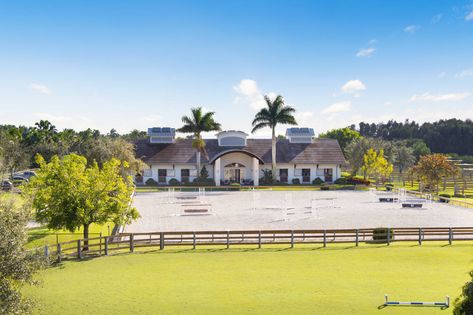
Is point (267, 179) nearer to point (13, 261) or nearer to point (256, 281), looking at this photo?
point (256, 281)

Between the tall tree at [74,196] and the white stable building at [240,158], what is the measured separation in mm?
38343

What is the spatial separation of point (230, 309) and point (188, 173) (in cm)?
5029

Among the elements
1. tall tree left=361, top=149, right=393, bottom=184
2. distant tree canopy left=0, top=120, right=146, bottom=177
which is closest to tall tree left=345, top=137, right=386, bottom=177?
tall tree left=361, top=149, right=393, bottom=184

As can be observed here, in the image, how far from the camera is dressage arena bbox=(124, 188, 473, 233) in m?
29.1

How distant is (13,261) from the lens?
406 inches

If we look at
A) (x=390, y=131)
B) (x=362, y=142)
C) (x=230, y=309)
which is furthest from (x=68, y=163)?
(x=390, y=131)

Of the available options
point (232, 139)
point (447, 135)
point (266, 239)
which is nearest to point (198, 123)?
point (232, 139)

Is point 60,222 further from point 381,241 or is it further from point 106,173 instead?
point 381,241

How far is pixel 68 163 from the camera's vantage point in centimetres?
2148

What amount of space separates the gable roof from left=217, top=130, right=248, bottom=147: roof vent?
78 cm

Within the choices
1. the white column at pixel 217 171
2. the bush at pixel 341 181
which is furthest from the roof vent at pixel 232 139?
the bush at pixel 341 181

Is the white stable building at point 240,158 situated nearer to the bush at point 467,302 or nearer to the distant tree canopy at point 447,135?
the bush at point 467,302

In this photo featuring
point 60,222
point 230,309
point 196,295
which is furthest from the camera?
point 60,222

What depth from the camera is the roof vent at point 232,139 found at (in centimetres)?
6781
